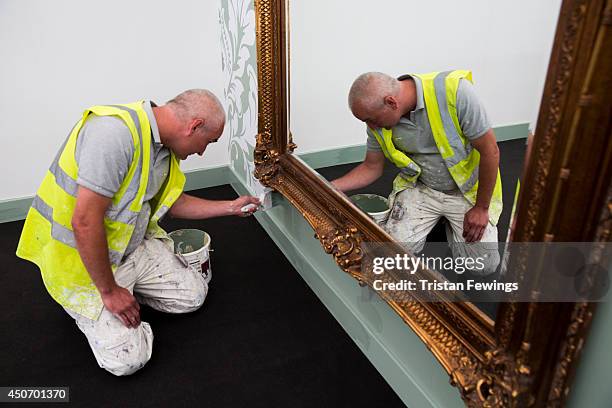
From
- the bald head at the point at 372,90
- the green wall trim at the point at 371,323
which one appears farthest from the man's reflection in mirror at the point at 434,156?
the green wall trim at the point at 371,323

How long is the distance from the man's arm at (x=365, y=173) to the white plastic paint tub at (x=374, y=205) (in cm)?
4

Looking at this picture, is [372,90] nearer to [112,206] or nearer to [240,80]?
[112,206]

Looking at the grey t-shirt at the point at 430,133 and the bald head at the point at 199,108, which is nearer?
the grey t-shirt at the point at 430,133

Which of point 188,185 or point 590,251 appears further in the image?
point 188,185

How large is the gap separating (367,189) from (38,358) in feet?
4.09

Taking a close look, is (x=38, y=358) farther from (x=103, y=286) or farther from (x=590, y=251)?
(x=590, y=251)

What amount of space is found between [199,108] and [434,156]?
726 mm

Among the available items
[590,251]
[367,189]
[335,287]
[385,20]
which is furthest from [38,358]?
[590,251]

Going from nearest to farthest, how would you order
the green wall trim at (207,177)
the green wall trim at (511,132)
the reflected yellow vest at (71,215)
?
the green wall trim at (511,132) < the reflected yellow vest at (71,215) < the green wall trim at (207,177)

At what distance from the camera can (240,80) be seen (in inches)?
90.3

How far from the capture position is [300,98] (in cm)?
173

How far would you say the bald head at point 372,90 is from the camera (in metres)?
1.23

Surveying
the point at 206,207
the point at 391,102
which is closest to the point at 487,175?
the point at 391,102

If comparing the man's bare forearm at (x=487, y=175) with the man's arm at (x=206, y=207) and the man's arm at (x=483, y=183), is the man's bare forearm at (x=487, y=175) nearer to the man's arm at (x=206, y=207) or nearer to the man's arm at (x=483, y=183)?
the man's arm at (x=483, y=183)
